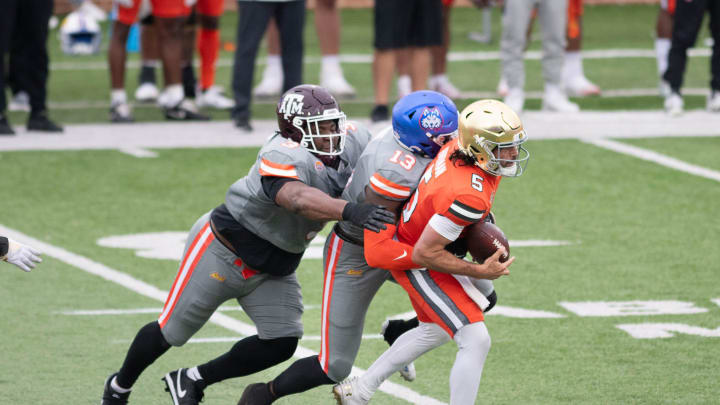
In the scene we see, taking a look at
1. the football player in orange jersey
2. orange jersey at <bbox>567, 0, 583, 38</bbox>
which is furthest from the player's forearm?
→ orange jersey at <bbox>567, 0, 583, 38</bbox>

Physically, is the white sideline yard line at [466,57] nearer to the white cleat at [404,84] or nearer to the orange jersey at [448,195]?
the white cleat at [404,84]

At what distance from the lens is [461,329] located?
449 cm

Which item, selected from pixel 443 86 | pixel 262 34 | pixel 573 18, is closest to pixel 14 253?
pixel 262 34

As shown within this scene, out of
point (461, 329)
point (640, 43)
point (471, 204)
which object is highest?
point (471, 204)

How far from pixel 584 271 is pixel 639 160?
2.85 meters

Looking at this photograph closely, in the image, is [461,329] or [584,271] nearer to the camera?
[461,329]

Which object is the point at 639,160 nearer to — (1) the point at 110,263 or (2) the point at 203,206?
(2) the point at 203,206

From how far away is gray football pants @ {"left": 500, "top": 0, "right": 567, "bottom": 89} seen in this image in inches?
427

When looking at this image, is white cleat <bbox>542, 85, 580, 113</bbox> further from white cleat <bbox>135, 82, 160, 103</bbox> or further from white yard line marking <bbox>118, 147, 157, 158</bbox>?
white cleat <bbox>135, 82, 160, 103</bbox>

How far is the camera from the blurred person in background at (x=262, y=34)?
1003cm

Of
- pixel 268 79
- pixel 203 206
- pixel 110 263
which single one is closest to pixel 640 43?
pixel 268 79

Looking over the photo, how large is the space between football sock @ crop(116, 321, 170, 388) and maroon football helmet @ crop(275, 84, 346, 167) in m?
0.95

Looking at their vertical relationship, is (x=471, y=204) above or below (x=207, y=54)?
above

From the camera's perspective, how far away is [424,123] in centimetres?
464
